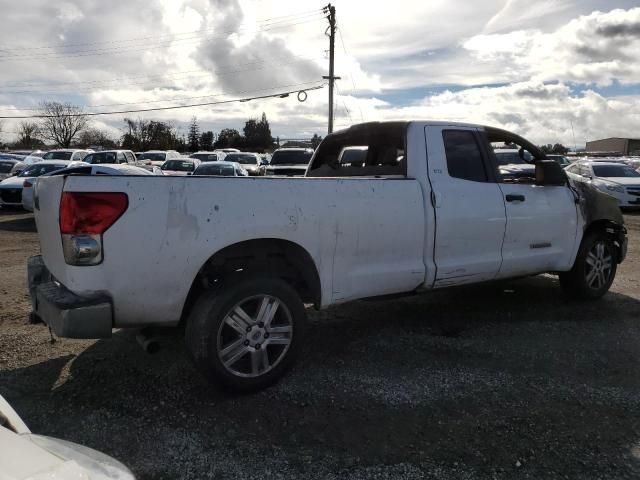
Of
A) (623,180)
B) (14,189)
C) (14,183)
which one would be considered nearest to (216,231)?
(14,189)

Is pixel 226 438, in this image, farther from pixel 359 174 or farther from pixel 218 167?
pixel 218 167

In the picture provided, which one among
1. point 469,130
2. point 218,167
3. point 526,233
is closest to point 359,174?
point 469,130

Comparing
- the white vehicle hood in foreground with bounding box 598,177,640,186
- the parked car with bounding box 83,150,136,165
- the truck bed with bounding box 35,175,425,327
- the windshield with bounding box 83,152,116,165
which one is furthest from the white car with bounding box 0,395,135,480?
the windshield with bounding box 83,152,116,165

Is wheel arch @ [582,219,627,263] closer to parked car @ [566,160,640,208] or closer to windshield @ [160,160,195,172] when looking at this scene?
parked car @ [566,160,640,208]

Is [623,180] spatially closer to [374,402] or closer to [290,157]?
[290,157]

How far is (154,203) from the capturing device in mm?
3191

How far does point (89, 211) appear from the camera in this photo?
3.07 m

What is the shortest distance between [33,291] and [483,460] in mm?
3120

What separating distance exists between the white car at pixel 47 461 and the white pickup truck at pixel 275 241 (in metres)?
1.42

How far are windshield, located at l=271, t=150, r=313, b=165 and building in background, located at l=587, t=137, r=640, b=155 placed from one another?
272 ft

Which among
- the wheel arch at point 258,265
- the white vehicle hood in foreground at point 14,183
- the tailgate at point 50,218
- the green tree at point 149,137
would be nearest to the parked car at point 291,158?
the white vehicle hood in foreground at point 14,183

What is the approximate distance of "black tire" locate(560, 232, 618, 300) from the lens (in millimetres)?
5777

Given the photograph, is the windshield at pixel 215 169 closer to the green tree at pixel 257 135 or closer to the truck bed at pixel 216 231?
the truck bed at pixel 216 231

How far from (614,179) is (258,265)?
17880 millimetres
